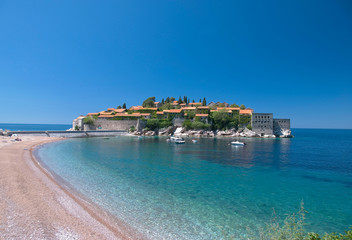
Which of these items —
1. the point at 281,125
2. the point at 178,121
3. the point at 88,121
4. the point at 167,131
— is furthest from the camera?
the point at 88,121

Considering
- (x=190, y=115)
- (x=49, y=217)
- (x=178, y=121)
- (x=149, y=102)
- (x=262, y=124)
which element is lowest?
(x=49, y=217)

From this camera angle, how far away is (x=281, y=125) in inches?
2470

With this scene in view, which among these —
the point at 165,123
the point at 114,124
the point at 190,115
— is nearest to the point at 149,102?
the point at 114,124

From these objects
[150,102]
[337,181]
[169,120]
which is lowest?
[337,181]

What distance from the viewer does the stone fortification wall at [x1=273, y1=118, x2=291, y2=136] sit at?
62272mm

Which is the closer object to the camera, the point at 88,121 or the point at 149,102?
the point at 88,121

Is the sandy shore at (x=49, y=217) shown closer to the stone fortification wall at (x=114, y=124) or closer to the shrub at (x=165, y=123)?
the shrub at (x=165, y=123)

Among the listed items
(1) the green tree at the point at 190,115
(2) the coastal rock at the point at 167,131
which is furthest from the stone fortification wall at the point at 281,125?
(2) the coastal rock at the point at 167,131

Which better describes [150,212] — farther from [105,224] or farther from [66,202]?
[66,202]

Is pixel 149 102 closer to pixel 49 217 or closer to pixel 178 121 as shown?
pixel 178 121

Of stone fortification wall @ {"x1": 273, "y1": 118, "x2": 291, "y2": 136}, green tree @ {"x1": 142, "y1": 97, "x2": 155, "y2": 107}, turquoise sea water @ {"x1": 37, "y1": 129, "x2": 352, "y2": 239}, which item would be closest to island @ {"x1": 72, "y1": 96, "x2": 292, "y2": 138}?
stone fortification wall @ {"x1": 273, "y1": 118, "x2": 291, "y2": 136}

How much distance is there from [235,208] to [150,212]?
152 inches

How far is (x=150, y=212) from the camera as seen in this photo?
7543 millimetres

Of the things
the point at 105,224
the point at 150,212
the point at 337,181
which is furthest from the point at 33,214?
the point at 337,181
